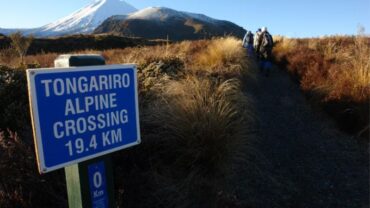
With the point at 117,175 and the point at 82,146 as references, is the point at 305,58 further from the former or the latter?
the point at 82,146

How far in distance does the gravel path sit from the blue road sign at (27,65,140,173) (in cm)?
230

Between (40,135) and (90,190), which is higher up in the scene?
(40,135)

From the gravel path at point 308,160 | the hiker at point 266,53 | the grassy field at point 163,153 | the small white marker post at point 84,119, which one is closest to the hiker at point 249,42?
the hiker at point 266,53

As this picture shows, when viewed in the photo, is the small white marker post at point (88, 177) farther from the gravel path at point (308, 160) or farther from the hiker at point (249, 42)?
the hiker at point (249, 42)

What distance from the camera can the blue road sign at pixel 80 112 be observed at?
5.32ft

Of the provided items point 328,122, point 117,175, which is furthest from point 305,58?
point 117,175

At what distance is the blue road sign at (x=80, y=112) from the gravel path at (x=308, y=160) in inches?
90.5

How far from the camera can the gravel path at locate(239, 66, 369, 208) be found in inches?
165

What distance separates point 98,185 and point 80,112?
428mm

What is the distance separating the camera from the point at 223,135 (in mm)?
4215

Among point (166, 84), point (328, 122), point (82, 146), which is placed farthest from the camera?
point (328, 122)

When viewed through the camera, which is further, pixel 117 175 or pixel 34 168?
pixel 117 175

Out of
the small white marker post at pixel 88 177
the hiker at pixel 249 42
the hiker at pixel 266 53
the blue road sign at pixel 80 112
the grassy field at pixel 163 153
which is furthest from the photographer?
the hiker at pixel 249 42

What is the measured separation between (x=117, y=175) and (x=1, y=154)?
3.35ft
